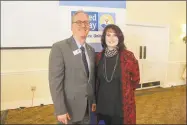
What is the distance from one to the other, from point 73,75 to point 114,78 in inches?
14.9

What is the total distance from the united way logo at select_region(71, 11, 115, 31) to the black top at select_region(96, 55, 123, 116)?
533 millimetres

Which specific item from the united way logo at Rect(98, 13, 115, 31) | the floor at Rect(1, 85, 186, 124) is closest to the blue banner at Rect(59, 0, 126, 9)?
the united way logo at Rect(98, 13, 115, 31)

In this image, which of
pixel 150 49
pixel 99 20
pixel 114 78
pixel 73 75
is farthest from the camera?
pixel 150 49

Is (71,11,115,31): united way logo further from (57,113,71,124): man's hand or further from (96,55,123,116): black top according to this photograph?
(57,113,71,124): man's hand

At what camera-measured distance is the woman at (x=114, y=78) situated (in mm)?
1709

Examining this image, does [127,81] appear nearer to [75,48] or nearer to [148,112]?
[75,48]

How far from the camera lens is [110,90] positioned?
67.8 inches

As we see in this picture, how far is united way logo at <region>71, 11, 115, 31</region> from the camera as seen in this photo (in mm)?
2139

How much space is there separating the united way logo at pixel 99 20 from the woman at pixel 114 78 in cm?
42

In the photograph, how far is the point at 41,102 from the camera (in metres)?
4.06

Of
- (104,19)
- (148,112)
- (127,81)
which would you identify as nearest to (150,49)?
(148,112)

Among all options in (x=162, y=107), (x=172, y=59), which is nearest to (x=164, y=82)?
(x=172, y=59)

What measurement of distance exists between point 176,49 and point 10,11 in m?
4.55

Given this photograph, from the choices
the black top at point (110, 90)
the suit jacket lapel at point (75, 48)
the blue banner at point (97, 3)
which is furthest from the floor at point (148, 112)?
the suit jacket lapel at point (75, 48)
